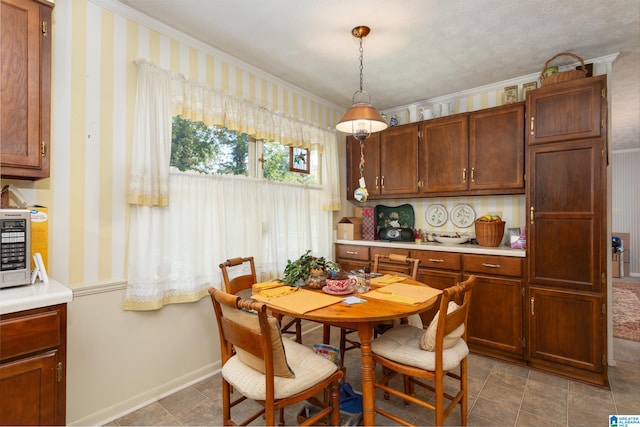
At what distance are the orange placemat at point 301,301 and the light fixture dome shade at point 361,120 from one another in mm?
1147

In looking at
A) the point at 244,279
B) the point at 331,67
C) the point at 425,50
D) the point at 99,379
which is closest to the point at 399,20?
the point at 425,50

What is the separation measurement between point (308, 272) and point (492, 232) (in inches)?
76.3

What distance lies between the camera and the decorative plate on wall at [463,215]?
11.6 feet

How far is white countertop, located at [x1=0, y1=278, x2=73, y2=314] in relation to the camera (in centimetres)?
123


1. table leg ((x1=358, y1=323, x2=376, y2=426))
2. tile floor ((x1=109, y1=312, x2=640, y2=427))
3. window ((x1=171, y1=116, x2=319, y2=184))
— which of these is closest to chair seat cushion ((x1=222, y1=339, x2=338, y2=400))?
table leg ((x1=358, y1=323, x2=376, y2=426))

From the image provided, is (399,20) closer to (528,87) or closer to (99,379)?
(528,87)

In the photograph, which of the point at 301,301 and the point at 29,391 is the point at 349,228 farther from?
the point at 29,391

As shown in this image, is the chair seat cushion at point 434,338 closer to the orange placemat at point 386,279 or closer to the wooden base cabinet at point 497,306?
the orange placemat at point 386,279

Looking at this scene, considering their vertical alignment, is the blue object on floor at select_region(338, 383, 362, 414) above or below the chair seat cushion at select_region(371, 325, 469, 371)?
below

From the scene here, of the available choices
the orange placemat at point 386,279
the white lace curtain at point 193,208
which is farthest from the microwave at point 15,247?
the orange placemat at point 386,279

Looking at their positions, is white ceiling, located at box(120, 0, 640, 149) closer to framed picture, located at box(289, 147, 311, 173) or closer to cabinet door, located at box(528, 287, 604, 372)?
framed picture, located at box(289, 147, 311, 173)

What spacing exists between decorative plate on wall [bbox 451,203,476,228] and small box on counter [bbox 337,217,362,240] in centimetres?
111

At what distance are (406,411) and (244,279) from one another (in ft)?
4.73

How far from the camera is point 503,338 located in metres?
2.80
